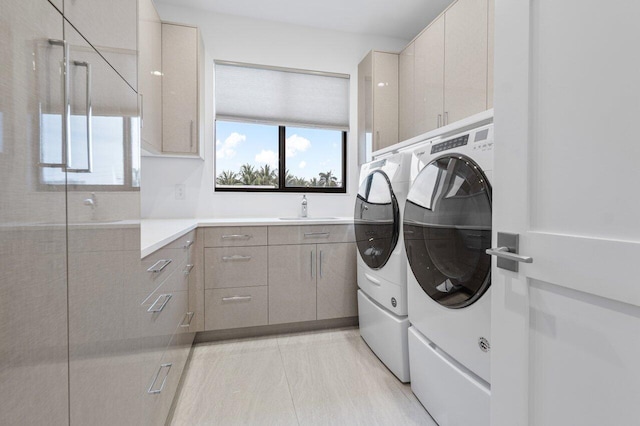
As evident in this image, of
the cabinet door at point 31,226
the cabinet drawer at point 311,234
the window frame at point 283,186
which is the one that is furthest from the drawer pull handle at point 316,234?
the cabinet door at point 31,226

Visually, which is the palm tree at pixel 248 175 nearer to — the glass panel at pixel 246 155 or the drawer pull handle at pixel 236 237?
the glass panel at pixel 246 155

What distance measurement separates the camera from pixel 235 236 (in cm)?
220

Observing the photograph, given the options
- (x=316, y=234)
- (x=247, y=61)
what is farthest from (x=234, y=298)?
(x=247, y=61)

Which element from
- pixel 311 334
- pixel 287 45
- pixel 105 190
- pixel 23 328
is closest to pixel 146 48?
pixel 287 45

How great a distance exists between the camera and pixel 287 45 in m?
2.77

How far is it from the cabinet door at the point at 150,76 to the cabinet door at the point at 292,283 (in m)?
1.14

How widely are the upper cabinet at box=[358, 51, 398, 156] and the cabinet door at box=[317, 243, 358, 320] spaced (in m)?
0.99

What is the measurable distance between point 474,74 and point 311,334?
217cm

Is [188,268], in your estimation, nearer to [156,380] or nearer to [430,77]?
[156,380]

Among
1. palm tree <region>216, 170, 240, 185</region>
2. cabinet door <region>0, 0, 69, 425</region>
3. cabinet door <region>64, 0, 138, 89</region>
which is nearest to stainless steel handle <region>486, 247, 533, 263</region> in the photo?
cabinet door <region>0, 0, 69, 425</region>

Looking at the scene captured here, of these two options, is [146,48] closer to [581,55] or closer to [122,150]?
[122,150]

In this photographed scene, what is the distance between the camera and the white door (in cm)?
58

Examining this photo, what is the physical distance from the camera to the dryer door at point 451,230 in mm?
1076

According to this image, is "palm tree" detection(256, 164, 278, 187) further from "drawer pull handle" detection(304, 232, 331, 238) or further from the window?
"drawer pull handle" detection(304, 232, 331, 238)
